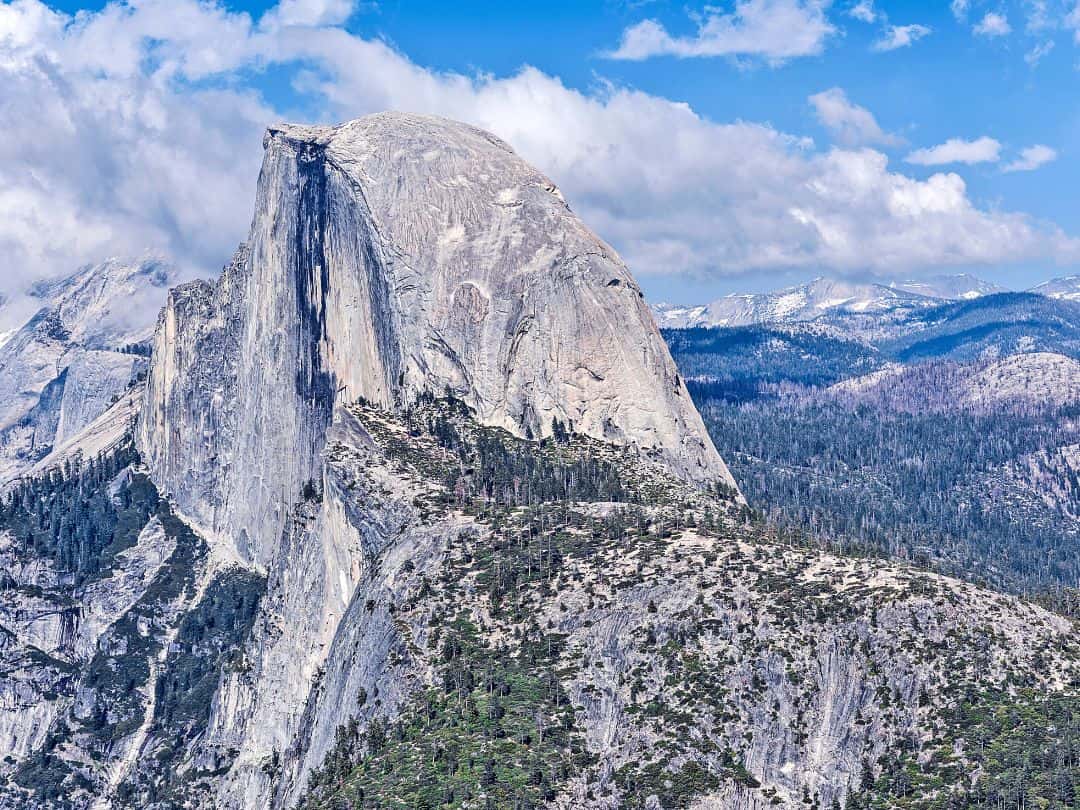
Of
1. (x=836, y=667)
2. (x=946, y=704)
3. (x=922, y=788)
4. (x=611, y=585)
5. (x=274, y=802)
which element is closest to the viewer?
(x=922, y=788)

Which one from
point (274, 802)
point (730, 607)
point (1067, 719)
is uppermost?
point (730, 607)

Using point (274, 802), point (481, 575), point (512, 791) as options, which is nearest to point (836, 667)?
point (512, 791)

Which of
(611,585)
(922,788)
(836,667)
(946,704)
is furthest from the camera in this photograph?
(611,585)

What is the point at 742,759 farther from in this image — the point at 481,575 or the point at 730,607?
the point at 481,575

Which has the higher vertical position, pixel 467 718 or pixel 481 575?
pixel 481 575

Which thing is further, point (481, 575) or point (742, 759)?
point (481, 575)

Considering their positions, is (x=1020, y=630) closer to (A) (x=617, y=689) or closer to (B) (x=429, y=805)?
(A) (x=617, y=689)

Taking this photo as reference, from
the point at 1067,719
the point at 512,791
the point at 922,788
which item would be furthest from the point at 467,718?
the point at 1067,719

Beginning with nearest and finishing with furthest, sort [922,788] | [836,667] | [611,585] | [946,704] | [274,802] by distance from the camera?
1. [922,788]
2. [946,704]
3. [836,667]
4. [611,585]
5. [274,802]

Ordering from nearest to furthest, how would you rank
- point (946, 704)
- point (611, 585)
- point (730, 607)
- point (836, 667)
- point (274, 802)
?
point (946, 704) < point (836, 667) < point (730, 607) < point (611, 585) < point (274, 802)
